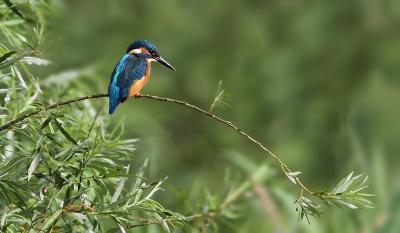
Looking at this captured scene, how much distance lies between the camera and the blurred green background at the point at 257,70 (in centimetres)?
480

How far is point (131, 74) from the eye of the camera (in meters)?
1.41

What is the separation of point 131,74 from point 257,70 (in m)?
4.06

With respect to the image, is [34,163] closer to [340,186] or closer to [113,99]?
[113,99]

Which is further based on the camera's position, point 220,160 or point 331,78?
point 331,78

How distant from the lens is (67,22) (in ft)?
17.4

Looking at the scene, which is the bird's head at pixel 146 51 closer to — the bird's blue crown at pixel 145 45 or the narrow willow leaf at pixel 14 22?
the bird's blue crown at pixel 145 45

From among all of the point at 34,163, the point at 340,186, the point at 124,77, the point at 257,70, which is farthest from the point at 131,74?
the point at 257,70

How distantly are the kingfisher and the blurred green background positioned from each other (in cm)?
277

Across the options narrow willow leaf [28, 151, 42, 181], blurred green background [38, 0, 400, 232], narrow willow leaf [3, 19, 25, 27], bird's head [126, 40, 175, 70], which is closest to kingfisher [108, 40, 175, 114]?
bird's head [126, 40, 175, 70]

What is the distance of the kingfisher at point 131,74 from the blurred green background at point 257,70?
2772mm

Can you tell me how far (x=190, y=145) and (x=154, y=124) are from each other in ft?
2.28

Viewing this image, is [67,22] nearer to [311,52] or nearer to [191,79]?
[191,79]

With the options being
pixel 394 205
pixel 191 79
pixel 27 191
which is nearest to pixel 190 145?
pixel 191 79

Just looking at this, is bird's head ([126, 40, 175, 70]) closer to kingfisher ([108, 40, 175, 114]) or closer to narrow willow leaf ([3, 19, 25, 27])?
kingfisher ([108, 40, 175, 114])
